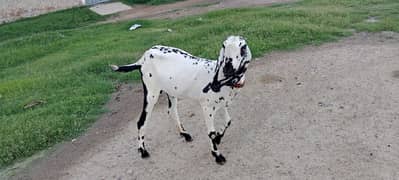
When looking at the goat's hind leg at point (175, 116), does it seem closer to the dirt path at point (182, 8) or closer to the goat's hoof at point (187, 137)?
the goat's hoof at point (187, 137)

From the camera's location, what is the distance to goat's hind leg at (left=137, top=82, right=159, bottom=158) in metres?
6.34

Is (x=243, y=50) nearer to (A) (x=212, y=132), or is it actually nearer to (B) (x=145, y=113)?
(A) (x=212, y=132)

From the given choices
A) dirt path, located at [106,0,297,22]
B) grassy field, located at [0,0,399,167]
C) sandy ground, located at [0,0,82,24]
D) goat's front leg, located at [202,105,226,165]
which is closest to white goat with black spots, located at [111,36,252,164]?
goat's front leg, located at [202,105,226,165]

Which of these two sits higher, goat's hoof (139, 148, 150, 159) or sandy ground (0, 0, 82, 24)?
sandy ground (0, 0, 82, 24)

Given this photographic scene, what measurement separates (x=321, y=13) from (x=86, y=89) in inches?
248

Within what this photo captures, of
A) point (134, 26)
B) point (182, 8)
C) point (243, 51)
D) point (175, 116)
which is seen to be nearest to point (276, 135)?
point (175, 116)

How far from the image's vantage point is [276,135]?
688 cm

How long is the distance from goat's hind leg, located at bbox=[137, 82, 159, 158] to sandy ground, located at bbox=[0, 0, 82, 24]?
580 inches

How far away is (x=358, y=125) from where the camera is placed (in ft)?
22.8

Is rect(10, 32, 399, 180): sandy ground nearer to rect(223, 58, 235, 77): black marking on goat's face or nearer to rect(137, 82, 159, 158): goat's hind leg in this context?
rect(137, 82, 159, 158): goat's hind leg

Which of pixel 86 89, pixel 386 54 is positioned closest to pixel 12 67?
pixel 86 89

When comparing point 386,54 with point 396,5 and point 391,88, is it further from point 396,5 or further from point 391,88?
point 396,5

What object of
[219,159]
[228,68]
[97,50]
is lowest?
[219,159]

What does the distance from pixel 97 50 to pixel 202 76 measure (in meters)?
7.04
